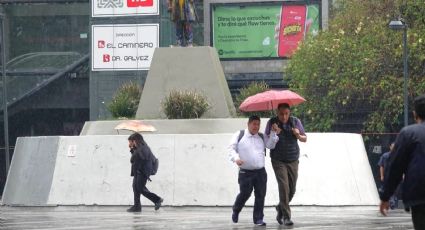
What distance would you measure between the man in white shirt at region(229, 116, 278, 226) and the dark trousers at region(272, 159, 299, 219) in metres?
0.26

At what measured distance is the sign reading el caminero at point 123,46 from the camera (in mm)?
63375

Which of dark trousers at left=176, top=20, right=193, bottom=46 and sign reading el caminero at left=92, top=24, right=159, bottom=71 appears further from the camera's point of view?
sign reading el caminero at left=92, top=24, right=159, bottom=71

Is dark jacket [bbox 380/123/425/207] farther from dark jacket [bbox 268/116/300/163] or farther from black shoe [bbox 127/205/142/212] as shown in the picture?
black shoe [bbox 127/205/142/212]

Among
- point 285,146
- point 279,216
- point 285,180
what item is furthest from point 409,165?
point 279,216

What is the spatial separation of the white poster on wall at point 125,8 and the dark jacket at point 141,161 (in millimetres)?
39552

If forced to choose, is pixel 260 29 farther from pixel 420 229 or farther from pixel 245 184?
pixel 420 229

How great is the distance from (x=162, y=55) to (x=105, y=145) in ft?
10.1

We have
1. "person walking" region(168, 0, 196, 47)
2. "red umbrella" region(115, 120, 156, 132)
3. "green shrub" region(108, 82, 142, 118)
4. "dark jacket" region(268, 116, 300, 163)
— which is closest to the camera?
"dark jacket" region(268, 116, 300, 163)

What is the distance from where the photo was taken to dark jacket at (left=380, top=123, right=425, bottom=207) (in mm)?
9344

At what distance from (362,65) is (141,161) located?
2384cm

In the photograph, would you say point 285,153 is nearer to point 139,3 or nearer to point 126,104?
point 126,104

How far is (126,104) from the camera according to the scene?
29734mm

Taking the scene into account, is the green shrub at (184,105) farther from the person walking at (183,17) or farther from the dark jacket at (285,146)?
the dark jacket at (285,146)

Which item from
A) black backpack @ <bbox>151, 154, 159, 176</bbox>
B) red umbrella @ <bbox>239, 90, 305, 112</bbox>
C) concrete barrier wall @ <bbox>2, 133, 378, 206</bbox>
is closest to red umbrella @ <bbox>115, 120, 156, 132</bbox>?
concrete barrier wall @ <bbox>2, 133, 378, 206</bbox>
